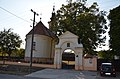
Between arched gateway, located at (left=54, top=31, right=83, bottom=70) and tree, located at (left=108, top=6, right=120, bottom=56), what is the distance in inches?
207

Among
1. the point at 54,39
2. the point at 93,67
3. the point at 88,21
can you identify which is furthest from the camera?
the point at 54,39

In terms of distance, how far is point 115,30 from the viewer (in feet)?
102

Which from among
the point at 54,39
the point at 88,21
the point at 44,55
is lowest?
the point at 44,55

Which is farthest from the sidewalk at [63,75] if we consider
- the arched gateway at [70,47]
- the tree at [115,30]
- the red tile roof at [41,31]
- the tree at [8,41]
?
the tree at [8,41]

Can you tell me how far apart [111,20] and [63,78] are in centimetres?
1602

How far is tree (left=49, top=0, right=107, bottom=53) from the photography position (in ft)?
127

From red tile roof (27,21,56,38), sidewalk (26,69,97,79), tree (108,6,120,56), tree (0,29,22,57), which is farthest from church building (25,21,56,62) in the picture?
tree (108,6,120,56)

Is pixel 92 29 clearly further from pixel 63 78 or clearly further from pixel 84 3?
pixel 63 78

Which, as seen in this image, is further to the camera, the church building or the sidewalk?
the church building

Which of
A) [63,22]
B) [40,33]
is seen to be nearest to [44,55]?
[40,33]

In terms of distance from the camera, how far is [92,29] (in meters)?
39.1

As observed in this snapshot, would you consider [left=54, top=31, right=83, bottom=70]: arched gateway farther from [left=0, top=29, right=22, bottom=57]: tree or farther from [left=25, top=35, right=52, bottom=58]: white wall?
[left=0, top=29, right=22, bottom=57]: tree

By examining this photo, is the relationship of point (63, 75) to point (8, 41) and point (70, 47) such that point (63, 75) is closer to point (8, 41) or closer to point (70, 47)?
point (70, 47)

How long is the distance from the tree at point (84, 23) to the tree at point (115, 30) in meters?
5.87
